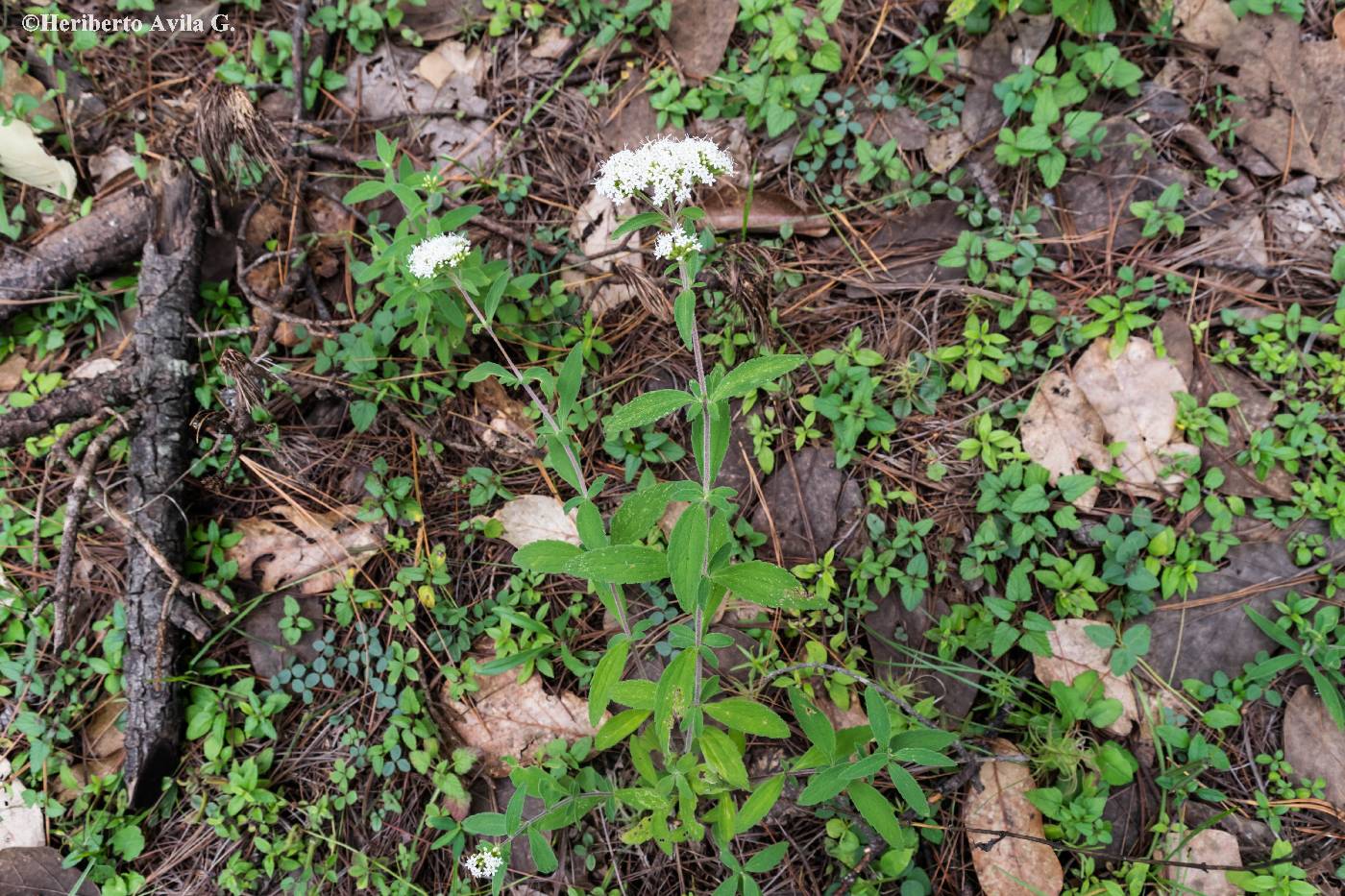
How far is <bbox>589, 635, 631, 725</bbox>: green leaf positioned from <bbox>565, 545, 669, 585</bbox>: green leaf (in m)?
0.31

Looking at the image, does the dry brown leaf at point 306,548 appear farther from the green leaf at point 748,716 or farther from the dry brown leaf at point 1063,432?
the dry brown leaf at point 1063,432

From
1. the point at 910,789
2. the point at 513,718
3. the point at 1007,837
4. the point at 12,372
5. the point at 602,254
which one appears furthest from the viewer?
the point at 12,372

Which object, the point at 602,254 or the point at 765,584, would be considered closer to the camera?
the point at 765,584

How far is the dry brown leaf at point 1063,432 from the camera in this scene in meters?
2.86

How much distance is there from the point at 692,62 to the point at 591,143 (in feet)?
1.76

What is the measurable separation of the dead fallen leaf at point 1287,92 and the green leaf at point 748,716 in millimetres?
2905

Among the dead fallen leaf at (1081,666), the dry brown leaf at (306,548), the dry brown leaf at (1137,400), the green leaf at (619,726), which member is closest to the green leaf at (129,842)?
the dry brown leaf at (306,548)

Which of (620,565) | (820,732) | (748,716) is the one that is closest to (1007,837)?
(820,732)

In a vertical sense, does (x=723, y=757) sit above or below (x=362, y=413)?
below

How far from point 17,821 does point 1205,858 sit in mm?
4117

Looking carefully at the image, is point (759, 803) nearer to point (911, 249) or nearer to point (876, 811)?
point (876, 811)

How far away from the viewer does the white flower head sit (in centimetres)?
245

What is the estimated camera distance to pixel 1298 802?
101 inches

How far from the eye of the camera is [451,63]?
134 inches
